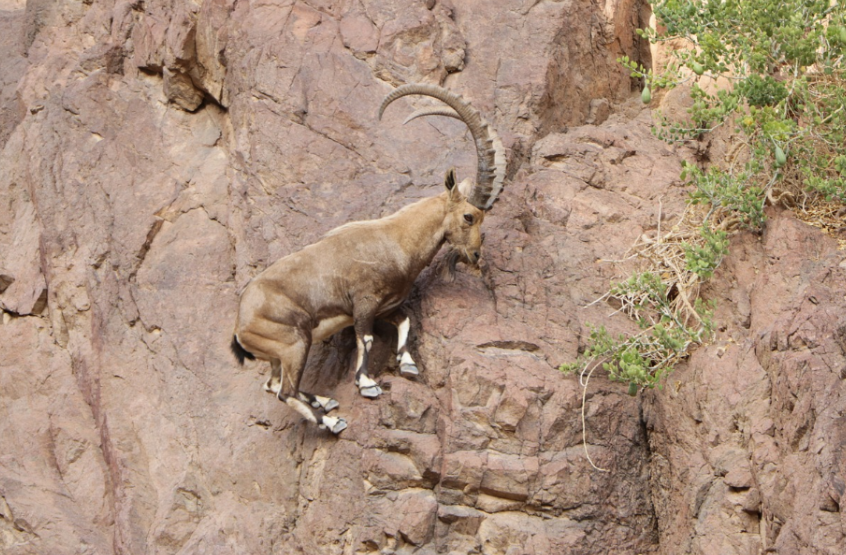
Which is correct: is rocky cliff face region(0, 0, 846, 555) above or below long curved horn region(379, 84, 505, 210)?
below

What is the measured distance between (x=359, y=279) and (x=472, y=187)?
1426 millimetres

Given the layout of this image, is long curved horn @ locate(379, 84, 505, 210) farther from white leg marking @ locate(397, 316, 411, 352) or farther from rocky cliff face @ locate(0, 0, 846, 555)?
white leg marking @ locate(397, 316, 411, 352)

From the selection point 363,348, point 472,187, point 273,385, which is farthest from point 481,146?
point 273,385

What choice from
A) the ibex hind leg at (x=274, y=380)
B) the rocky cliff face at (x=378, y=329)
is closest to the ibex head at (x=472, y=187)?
the rocky cliff face at (x=378, y=329)

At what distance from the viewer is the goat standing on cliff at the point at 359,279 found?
31.2 feet

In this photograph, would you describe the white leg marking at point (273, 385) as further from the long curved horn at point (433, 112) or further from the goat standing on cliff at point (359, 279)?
the long curved horn at point (433, 112)

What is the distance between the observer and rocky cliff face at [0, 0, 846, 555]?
916 cm

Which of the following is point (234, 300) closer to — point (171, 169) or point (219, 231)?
point (219, 231)

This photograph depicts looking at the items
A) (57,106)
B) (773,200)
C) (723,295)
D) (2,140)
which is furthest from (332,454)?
(2,140)

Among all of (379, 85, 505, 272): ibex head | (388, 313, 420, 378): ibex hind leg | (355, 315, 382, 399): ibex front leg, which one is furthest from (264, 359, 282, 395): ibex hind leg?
(379, 85, 505, 272): ibex head

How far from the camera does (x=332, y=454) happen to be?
956 centimetres

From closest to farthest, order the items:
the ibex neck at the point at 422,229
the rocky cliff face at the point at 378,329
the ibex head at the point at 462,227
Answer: the rocky cliff face at the point at 378,329, the ibex neck at the point at 422,229, the ibex head at the point at 462,227

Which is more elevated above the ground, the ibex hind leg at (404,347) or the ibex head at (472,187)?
the ibex head at (472,187)

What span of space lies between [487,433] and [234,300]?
3.06m
